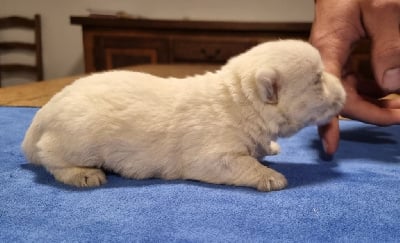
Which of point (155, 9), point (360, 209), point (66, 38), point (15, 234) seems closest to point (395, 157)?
point (360, 209)

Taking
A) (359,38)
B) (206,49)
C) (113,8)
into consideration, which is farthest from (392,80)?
(113,8)

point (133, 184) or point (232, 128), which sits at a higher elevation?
point (232, 128)

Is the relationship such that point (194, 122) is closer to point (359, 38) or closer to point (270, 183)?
point (270, 183)

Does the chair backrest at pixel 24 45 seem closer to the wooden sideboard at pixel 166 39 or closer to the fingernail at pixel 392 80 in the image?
the wooden sideboard at pixel 166 39

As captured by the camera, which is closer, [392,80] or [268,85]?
[268,85]

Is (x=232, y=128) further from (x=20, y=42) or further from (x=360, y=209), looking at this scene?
(x=20, y=42)

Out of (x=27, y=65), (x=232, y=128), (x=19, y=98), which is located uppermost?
(x=232, y=128)

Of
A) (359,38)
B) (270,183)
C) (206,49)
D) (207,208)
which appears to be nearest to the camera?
(207,208)

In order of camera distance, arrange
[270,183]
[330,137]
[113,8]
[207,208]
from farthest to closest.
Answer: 1. [113,8]
2. [330,137]
3. [270,183]
4. [207,208]
